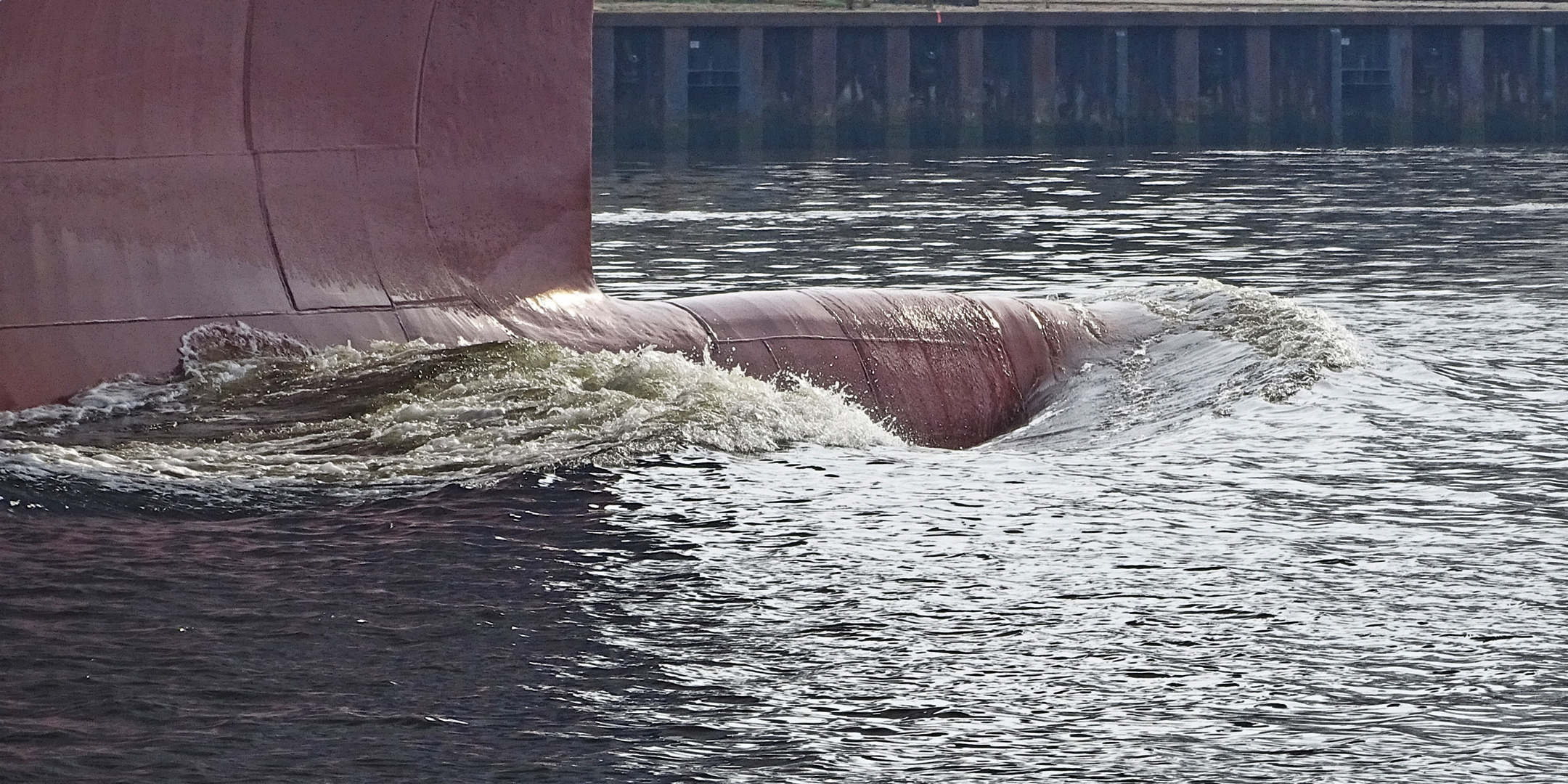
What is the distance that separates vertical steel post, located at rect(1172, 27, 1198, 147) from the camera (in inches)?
1286

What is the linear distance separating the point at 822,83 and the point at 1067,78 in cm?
410

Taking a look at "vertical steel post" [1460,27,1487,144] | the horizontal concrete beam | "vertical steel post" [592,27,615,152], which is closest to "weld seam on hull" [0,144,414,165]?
"vertical steel post" [592,27,615,152]

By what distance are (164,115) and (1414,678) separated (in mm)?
4771

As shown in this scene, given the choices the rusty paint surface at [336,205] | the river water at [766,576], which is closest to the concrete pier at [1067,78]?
the river water at [766,576]

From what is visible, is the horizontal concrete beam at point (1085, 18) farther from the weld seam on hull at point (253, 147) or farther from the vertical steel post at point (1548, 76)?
the weld seam on hull at point (253, 147)

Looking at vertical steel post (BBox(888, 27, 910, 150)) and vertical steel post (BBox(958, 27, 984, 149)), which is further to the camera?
vertical steel post (BBox(958, 27, 984, 149))

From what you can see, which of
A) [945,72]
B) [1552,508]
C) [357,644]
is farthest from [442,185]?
[945,72]

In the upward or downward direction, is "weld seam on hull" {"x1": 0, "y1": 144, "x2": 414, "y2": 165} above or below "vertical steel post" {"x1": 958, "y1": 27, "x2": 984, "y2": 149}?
below

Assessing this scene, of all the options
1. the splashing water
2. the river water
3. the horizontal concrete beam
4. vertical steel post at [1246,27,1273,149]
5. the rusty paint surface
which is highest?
the horizontal concrete beam

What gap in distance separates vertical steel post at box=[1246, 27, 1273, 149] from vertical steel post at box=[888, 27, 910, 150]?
224 inches

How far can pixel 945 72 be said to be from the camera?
1281 inches

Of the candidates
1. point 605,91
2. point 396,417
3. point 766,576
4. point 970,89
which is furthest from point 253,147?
point 970,89

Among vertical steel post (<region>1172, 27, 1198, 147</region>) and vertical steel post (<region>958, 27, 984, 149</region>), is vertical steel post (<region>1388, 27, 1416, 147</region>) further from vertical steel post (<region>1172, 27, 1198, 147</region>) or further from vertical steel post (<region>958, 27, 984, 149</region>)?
vertical steel post (<region>958, 27, 984, 149</region>)

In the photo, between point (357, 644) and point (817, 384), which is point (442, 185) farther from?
point (357, 644)
